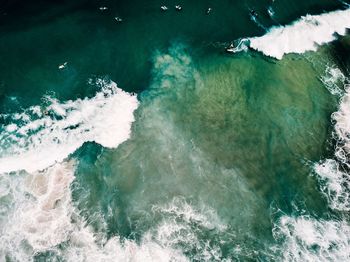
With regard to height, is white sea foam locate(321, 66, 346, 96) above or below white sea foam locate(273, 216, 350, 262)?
above

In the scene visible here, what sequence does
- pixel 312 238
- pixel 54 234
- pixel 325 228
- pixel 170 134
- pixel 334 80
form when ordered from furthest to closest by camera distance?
pixel 334 80
pixel 170 134
pixel 325 228
pixel 312 238
pixel 54 234

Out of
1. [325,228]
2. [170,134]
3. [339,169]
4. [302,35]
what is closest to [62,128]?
[170,134]

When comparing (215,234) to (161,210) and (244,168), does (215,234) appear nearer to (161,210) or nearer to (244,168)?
(161,210)

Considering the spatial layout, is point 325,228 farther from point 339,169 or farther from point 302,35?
point 302,35

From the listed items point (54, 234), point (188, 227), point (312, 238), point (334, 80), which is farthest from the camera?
point (334, 80)

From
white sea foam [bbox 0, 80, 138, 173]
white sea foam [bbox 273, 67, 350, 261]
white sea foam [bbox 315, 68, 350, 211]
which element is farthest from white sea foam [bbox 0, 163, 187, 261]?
white sea foam [bbox 315, 68, 350, 211]

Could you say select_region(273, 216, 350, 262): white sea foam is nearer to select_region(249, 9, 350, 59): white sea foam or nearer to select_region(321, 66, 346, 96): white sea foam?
select_region(321, 66, 346, 96): white sea foam
